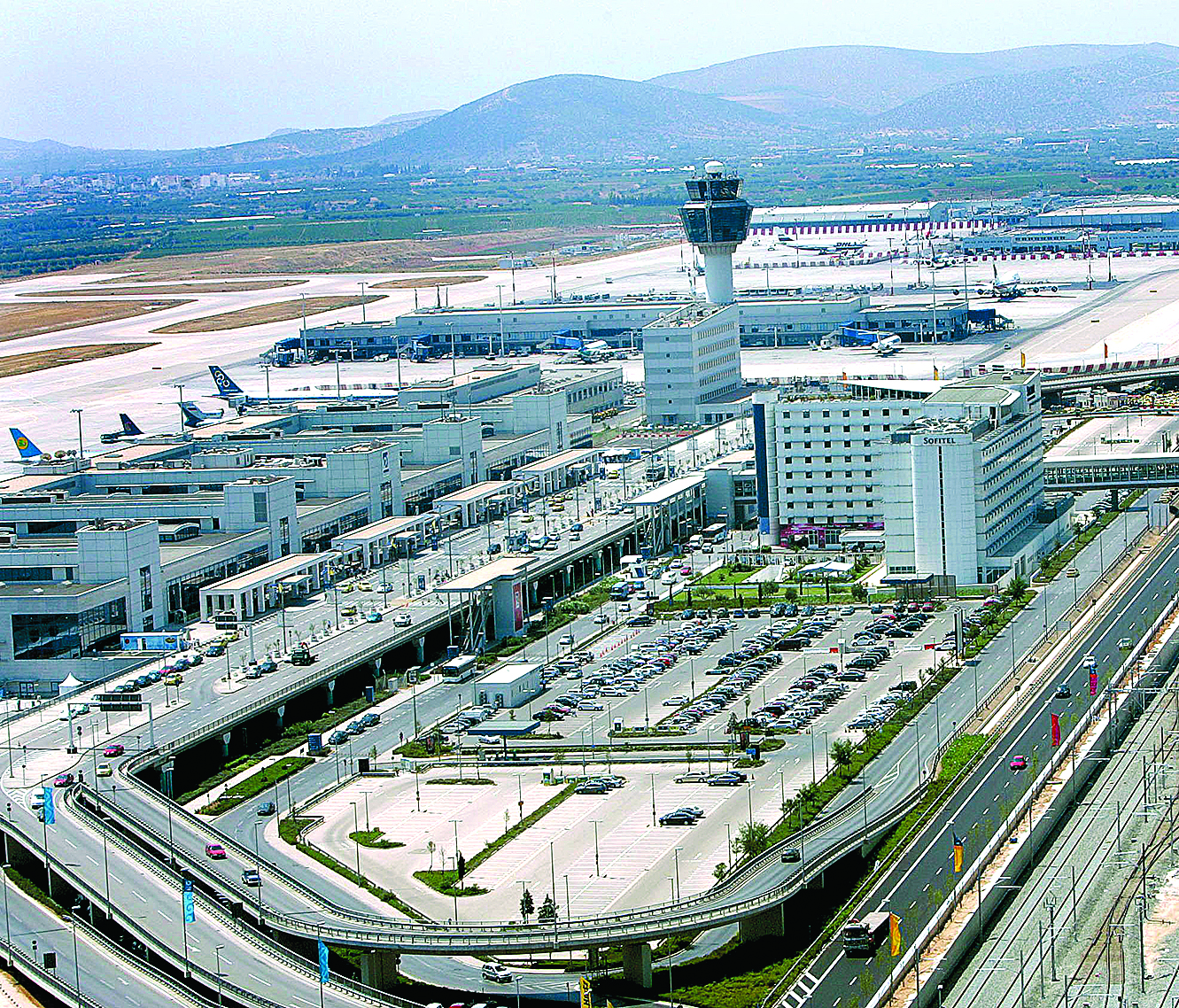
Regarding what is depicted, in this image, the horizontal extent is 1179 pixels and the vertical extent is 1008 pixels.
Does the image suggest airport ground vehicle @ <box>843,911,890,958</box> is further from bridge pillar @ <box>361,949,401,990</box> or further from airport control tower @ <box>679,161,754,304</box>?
airport control tower @ <box>679,161,754,304</box>

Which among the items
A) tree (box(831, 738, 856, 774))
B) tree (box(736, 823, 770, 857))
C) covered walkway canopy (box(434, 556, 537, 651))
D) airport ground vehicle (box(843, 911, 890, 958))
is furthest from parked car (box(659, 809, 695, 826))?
covered walkway canopy (box(434, 556, 537, 651))

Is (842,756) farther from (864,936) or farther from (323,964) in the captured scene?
(323,964)

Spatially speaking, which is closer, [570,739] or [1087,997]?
[1087,997]

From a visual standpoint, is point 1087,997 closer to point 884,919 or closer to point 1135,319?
point 884,919

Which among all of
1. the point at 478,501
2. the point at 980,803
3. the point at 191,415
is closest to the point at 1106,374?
the point at 478,501

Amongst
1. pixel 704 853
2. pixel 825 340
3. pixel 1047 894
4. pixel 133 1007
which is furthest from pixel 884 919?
pixel 825 340

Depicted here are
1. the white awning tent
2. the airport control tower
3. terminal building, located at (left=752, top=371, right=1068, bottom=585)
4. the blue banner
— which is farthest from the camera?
the airport control tower
